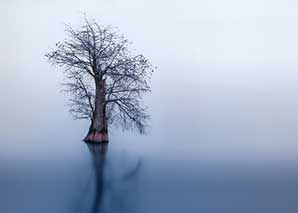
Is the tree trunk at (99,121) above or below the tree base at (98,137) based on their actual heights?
above

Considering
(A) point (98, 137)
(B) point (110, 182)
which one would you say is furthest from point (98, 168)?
(A) point (98, 137)

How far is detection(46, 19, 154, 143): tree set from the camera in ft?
6.95

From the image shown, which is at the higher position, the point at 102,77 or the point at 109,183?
the point at 102,77

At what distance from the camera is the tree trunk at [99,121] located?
6.99ft

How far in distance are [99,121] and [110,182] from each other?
15.7 inches

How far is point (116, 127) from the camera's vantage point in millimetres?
2287

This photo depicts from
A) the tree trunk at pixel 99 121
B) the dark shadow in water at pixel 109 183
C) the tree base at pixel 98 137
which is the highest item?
the tree trunk at pixel 99 121

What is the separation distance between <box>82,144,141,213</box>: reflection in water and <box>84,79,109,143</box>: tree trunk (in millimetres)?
37

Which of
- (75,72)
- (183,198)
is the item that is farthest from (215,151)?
(75,72)

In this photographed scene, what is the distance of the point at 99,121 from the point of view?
2156 mm

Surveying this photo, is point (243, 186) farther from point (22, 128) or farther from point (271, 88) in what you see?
point (22, 128)

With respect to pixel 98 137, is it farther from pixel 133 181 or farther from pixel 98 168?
pixel 133 181

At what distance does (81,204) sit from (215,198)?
49cm

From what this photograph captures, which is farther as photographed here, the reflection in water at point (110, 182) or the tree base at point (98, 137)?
the tree base at point (98, 137)
